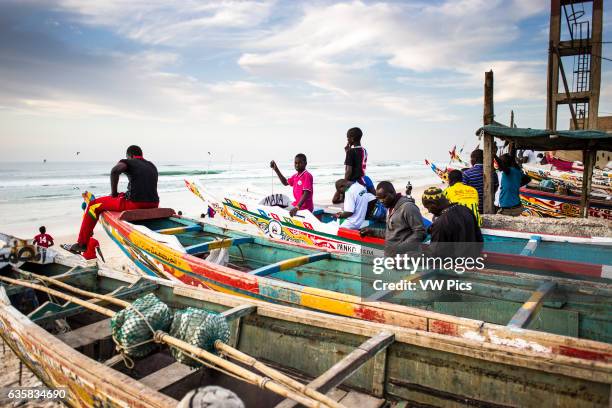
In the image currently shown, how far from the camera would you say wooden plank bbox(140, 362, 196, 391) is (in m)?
2.94

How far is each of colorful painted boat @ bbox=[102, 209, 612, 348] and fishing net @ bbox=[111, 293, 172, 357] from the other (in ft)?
4.60

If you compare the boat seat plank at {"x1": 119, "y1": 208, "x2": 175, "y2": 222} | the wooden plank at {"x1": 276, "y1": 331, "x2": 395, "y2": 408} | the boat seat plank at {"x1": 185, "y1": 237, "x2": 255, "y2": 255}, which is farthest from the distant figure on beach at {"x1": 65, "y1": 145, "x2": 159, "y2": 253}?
the wooden plank at {"x1": 276, "y1": 331, "x2": 395, "y2": 408}

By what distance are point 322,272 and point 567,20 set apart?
759 inches

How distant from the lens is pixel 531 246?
20.4 feet

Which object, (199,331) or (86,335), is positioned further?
(86,335)

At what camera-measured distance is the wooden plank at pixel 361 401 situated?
293 centimetres

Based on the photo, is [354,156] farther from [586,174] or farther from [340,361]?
[586,174]

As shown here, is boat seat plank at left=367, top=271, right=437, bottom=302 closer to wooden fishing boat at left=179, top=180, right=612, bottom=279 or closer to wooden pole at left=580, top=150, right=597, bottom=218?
wooden fishing boat at left=179, top=180, right=612, bottom=279

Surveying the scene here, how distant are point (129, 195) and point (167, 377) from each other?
4932 millimetres

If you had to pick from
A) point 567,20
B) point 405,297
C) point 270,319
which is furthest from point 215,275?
point 567,20

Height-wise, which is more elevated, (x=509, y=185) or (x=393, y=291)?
(x=509, y=185)

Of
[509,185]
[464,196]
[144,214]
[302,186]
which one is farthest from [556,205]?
[144,214]

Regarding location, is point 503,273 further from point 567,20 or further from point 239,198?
point 567,20

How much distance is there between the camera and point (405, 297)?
14.4ft
